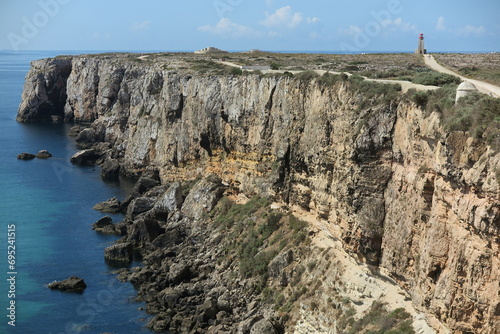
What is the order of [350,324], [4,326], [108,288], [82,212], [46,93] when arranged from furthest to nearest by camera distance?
[46,93], [82,212], [108,288], [4,326], [350,324]

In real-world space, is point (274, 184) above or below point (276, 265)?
above

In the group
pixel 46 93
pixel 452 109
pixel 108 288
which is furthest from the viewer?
pixel 46 93

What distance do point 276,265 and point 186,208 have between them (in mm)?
18393

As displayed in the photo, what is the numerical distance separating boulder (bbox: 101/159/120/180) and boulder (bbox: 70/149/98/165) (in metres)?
9.15

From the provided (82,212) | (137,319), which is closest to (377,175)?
(137,319)

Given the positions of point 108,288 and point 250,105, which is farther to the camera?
point 250,105

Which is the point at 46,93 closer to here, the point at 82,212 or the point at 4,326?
the point at 82,212

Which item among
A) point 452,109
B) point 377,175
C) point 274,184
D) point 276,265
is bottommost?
point 276,265

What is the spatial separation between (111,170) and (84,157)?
11.8m

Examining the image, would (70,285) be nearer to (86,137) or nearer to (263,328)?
(263,328)

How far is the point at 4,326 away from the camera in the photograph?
49.4 meters

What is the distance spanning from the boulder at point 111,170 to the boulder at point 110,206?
43.7 ft

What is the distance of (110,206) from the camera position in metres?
76.6

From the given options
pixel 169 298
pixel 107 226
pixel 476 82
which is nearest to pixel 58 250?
pixel 107 226
